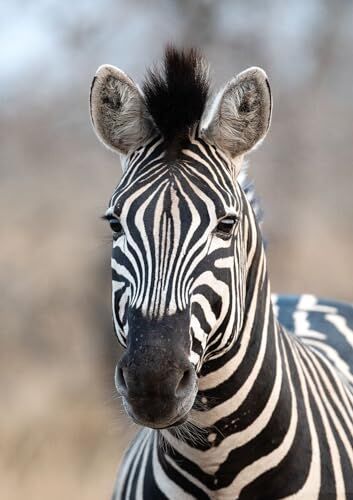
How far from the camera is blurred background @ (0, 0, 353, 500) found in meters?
11.3

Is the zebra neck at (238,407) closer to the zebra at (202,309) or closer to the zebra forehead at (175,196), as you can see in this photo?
the zebra at (202,309)

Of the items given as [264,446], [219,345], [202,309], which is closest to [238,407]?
[264,446]

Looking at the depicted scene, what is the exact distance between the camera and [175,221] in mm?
3184

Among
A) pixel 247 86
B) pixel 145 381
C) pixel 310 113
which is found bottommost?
pixel 145 381

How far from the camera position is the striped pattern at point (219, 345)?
3146mm

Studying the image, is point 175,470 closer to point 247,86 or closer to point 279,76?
point 247,86

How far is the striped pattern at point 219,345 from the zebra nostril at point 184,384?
80 millimetres

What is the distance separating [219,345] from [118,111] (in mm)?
1008

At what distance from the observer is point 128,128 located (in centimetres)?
361

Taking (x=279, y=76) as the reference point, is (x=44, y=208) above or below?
below

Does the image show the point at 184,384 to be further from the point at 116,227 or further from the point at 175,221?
the point at 116,227

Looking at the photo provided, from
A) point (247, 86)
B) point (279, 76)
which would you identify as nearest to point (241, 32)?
point (279, 76)

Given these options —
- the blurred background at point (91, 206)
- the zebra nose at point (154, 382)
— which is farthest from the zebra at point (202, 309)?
the blurred background at point (91, 206)

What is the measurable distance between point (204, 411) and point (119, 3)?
17.6 meters
